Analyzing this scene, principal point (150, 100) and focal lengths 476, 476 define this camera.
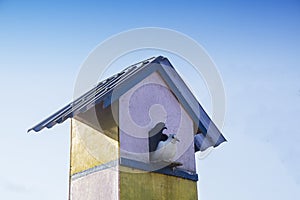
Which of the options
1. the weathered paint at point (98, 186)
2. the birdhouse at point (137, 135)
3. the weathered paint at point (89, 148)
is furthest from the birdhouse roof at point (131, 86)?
the weathered paint at point (98, 186)

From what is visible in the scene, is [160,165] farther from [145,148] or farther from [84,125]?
[84,125]

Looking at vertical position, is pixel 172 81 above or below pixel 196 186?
above

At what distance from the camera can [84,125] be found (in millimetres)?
8555

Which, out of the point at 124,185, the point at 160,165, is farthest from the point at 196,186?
the point at 124,185

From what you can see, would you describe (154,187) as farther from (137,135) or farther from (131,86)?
(131,86)

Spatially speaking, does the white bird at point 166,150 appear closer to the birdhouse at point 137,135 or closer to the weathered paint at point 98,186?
the birdhouse at point 137,135

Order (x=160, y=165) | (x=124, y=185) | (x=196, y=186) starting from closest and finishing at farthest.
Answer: (x=124, y=185), (x=160, y=165), (x=196, y=186)

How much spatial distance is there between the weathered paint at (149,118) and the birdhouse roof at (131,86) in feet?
0.39

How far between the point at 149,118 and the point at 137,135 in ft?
1.54

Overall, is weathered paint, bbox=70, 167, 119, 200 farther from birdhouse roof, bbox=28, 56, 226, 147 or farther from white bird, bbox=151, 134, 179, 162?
birdhouse roof, bbox=28, 56, 226, 147

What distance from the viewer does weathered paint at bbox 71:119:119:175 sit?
7836 millimetres

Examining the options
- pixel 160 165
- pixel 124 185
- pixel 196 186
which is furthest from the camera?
pixel 196 186

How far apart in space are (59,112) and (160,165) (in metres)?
1.98

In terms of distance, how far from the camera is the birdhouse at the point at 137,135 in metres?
7.70
